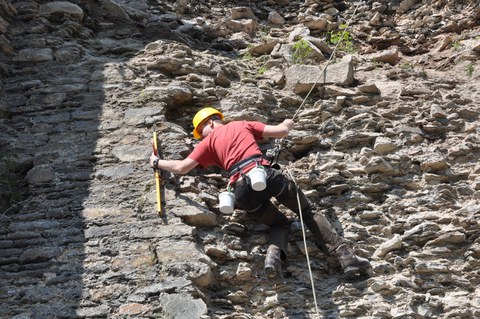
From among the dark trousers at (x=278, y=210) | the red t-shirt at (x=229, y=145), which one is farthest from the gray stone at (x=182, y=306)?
the red t-shirt at (x=229, y=145)

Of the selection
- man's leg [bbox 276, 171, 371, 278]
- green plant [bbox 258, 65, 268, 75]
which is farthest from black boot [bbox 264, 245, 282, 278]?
green plant [bbox 258, 65, 268, 75]

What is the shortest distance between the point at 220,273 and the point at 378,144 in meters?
2.13

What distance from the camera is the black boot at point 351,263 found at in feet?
20.8

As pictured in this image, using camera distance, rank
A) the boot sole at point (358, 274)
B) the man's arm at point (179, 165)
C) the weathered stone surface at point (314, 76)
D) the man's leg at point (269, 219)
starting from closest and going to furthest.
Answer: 1. the man's leg at point (269, 219)
2. the boot sole at point (358, 274)
3. the man's arm at point (179, 165)
4. the weathered stone surface at point (314, 76)

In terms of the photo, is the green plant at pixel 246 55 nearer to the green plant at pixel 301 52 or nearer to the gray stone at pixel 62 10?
the green plant at pixel 301 52

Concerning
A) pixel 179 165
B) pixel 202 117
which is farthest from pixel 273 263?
pixel 202 117

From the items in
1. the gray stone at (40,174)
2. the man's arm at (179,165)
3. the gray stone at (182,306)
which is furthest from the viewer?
the gray stone at (40,174)

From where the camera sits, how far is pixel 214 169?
748 cm

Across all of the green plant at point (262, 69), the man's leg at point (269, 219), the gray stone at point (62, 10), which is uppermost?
the gray stone at point (62, 10)

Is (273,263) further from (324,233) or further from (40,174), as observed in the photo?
(40,174)

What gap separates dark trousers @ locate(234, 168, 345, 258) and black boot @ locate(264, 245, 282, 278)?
102mm

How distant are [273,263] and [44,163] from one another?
247 cm

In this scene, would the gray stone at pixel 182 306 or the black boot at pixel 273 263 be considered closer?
the gray stone at pixel 182 306

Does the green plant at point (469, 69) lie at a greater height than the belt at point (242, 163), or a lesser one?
greater
